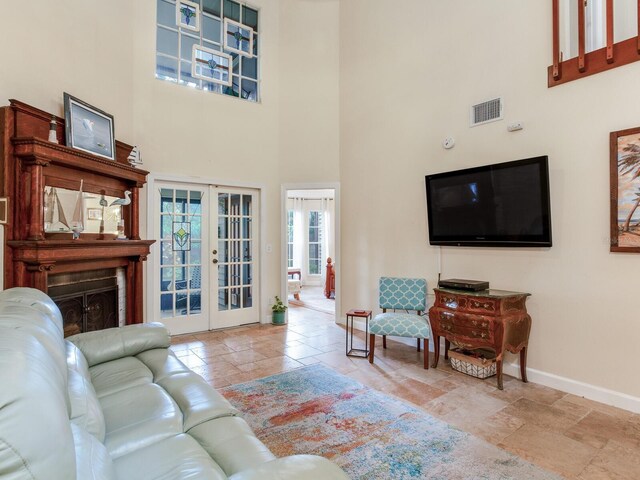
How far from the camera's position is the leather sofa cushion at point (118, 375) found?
73.2 inches

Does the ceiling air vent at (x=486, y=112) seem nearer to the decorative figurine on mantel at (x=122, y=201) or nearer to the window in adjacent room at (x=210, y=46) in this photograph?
the window in adjacent room at (x=210, y=46)

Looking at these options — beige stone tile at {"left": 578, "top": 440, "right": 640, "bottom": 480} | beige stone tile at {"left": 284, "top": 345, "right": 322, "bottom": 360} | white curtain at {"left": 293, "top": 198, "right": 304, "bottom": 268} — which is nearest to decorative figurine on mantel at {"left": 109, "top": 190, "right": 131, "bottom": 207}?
beige stone tile at {"left": 284, "top": 345, "right": 322, "bottom": 360}

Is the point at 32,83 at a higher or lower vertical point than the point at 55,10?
lower

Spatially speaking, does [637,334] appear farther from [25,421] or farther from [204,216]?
[204,216]

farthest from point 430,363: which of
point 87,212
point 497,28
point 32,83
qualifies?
point 32,83

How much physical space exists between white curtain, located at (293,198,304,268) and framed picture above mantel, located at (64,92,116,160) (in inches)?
233

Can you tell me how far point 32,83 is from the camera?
3.01 m

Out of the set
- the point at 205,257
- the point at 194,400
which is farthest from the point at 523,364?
the point at 205,257

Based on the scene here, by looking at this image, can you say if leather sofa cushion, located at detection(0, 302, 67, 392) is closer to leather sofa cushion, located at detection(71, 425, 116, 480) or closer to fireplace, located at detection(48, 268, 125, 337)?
leather sofa cushion, located at detection(71, 425, 116, 480)

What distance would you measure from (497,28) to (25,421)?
4.29 m

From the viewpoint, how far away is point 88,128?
339cm

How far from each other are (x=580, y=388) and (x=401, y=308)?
1.74 m

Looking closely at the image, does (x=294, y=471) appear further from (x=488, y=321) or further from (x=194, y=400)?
(x=488, y=321)

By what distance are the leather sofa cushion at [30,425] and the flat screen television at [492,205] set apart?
336 cm
